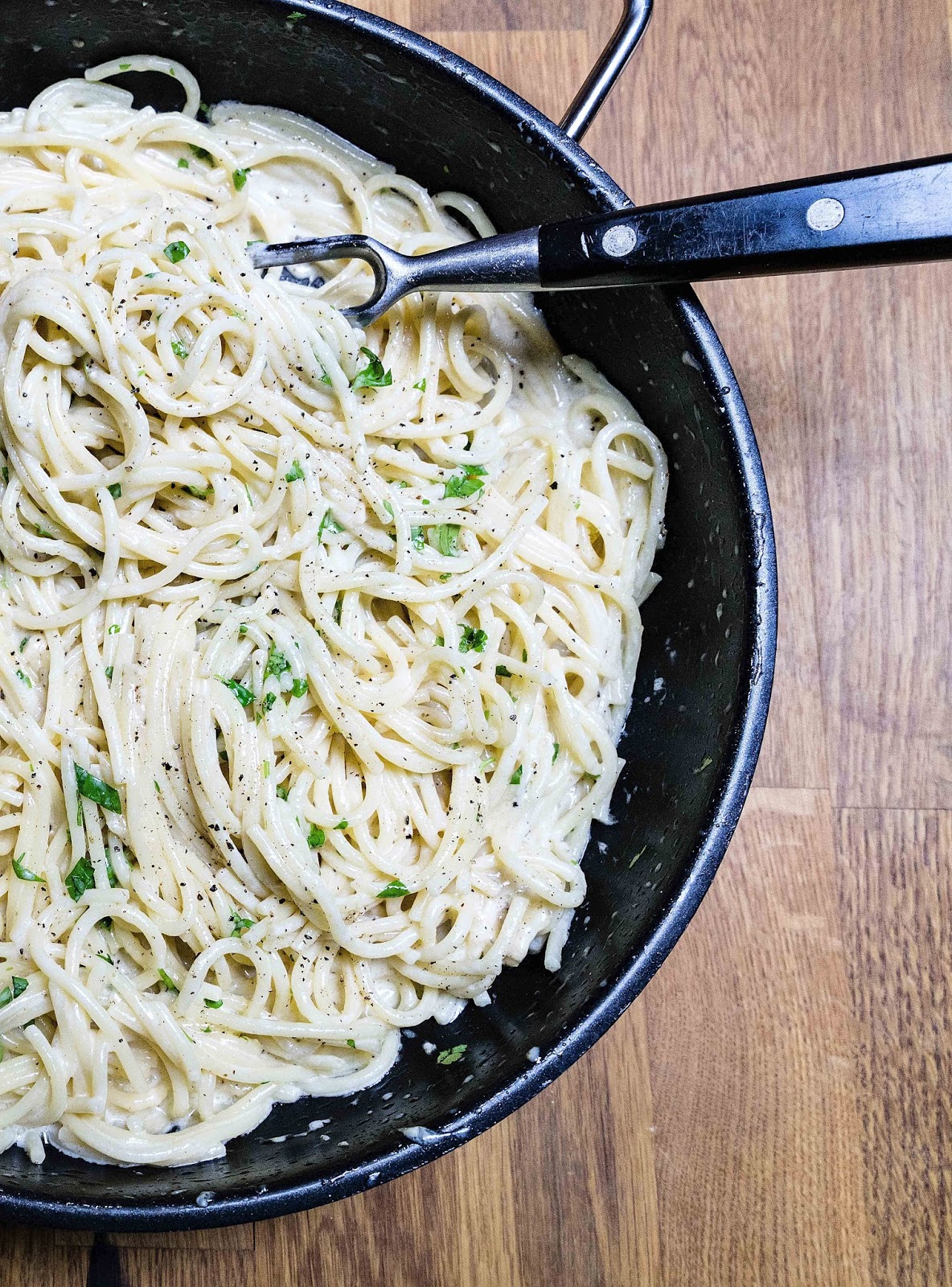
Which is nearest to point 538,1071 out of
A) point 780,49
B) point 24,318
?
point 24,318

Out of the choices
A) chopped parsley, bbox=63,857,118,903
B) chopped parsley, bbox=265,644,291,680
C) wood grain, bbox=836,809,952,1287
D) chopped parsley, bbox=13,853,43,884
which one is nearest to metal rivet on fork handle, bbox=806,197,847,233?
chopped parsley, bbox=265,644,291,680

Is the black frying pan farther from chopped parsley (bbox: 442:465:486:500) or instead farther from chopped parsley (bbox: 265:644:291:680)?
chopped parsley (bbox: 265:644:291:680)

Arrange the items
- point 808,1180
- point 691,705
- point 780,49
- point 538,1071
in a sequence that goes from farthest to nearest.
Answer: point 780,49
point 808,1180
point 691,705
point 538,1071

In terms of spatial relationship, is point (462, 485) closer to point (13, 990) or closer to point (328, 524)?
point (328, 524)

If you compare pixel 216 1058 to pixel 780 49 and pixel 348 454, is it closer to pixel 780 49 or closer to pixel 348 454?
pixel 348 454

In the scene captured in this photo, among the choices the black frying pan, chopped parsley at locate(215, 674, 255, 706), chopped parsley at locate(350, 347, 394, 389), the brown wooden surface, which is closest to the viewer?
the black frying pan

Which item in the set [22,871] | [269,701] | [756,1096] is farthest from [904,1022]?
[22,871]
